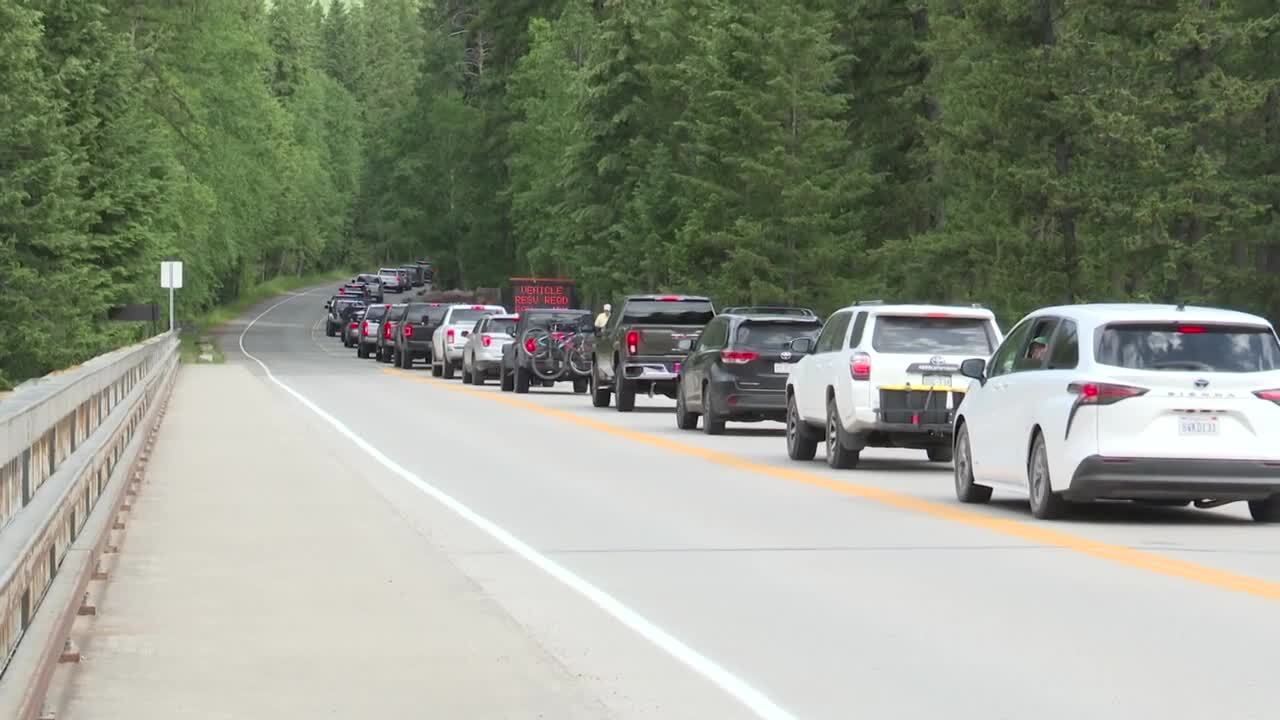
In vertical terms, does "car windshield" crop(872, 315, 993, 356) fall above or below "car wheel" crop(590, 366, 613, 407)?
above

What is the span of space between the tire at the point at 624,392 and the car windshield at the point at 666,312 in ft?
3.20

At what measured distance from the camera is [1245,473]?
18266 millimetres

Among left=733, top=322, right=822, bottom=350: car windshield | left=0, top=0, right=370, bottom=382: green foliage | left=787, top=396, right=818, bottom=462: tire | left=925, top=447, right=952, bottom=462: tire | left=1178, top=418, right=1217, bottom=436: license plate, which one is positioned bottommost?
left=925, top=447, right=952, bottom=462: tire

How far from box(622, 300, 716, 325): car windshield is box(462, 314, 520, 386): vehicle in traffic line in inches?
481

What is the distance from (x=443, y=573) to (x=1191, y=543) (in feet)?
18.4

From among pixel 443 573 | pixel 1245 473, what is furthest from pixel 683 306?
pixel 443 573

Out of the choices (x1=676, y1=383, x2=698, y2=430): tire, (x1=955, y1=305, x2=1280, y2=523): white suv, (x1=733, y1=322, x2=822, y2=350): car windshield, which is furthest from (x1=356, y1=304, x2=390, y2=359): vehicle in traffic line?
(x1=955, y1=305, x2=1280, y2=523): white suv

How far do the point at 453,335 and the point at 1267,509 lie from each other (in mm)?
43259

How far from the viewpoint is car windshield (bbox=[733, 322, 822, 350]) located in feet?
107

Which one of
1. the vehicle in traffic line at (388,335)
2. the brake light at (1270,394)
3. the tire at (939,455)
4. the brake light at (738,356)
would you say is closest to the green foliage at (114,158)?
the vehicle in traffic line at (388,335)

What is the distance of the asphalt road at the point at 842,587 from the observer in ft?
34.0

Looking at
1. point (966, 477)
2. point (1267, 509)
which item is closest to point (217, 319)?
point (966, 477)

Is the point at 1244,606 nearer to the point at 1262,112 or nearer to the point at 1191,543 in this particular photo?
the point at 1191,543

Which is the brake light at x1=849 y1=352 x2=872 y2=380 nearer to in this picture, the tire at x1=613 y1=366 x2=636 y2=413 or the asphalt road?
the asphalt road
